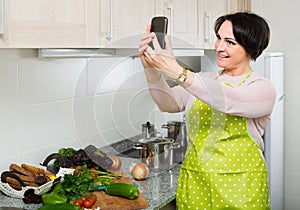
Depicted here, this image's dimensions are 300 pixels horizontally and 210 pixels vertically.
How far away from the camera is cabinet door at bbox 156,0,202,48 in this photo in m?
2.04

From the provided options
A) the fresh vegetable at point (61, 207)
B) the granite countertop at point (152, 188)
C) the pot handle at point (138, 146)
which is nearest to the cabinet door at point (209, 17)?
the granite countertop at point (152, 188)

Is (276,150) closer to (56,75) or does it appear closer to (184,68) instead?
(56,75)

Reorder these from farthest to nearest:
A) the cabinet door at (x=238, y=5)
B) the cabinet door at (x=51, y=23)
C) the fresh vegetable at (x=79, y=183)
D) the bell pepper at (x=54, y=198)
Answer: the cabinet door at (x=238, y=5)
the fresh vegetable at (x=79, y=183)
the bell pepper at (x=54, y=198)
the cabinet door at (x=51, y=23)

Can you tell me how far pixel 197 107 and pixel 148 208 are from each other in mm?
389

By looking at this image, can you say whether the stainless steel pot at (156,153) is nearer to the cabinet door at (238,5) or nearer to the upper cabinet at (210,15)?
the upper cabinet at (210,15)

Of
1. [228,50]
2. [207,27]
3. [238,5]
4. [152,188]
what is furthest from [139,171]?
[238,5]

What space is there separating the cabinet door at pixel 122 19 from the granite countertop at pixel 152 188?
0.37 metres

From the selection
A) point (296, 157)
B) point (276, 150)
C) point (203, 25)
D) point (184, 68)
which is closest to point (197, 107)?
point (184, 68)

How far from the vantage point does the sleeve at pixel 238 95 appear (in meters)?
1.44

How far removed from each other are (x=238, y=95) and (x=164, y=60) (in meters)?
0.34

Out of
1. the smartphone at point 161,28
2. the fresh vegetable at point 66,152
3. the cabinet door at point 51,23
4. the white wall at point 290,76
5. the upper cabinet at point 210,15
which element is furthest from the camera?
the white wall at point 290,76

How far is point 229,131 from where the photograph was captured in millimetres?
1760

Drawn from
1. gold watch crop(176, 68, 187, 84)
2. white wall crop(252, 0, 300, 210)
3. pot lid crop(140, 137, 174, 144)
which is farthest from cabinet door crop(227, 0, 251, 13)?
A: gold watch crop(176, 68, 187, 84)

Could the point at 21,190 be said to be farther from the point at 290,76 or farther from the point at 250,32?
the point at 290,76
